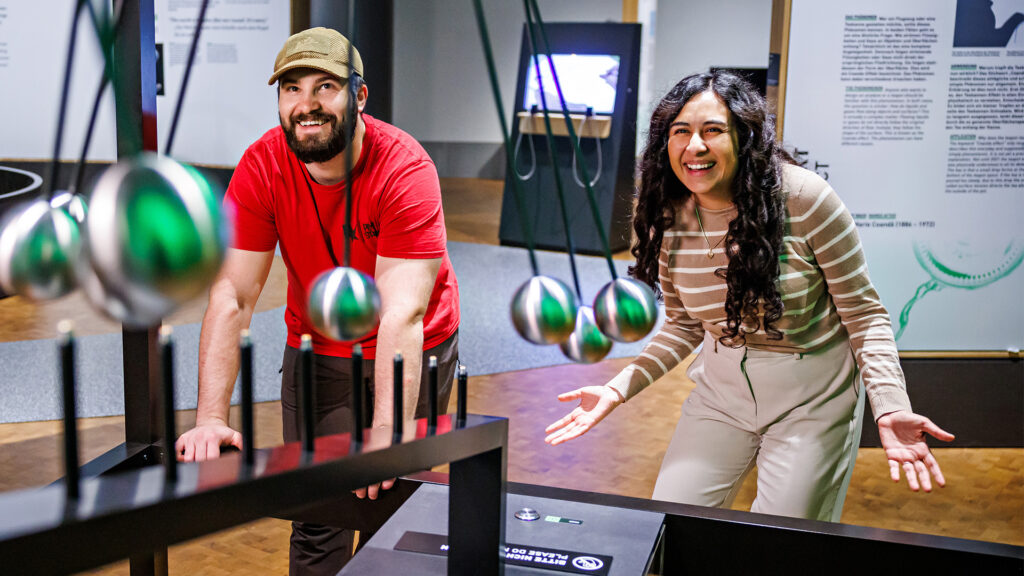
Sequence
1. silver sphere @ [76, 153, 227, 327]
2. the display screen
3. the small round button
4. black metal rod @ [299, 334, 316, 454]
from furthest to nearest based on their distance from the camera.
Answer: the display screen → the small round button → black metal rod @ [299, 334, 316, 454] → silver sphere @ [76, 153, 227, 327]

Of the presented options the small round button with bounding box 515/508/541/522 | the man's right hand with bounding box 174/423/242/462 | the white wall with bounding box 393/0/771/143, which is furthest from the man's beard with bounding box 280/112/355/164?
the white wall with bounding box 393/0/771/143

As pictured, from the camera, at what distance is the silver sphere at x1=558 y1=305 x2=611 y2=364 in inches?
35.7

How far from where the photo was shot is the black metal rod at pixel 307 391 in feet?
2.35

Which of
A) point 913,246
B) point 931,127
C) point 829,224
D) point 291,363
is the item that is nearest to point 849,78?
point 931,127

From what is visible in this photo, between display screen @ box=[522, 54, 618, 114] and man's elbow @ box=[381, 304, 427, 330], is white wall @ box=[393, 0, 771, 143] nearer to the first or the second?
display screen @ box=[522, 54, 618, 114]

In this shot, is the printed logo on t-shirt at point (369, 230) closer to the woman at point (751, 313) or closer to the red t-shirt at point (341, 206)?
the red t-shirt at point (341, 206)

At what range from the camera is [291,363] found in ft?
7.12

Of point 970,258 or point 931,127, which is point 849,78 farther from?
point 970,258

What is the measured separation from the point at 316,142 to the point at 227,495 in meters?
1.23

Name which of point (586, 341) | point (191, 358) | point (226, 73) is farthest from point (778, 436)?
point (226, 73)

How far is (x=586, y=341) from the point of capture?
91 centimetres

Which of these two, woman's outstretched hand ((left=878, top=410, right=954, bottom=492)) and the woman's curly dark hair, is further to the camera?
the woman's curly dark hair

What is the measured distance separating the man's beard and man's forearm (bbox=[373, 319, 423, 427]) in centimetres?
37

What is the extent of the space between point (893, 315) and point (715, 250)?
2211 mm
